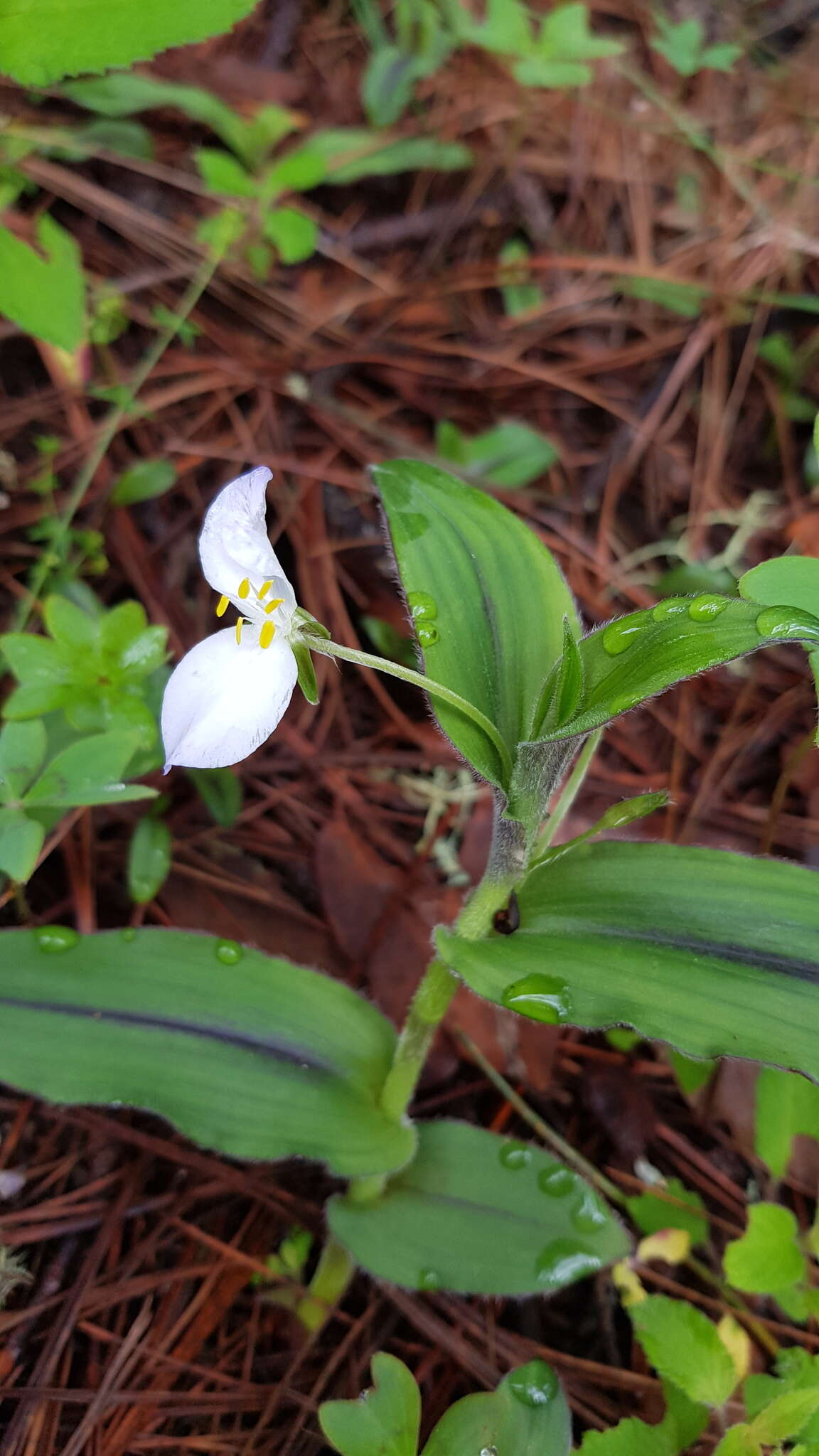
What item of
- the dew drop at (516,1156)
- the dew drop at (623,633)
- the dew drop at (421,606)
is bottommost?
the dew drop at (516,1156)

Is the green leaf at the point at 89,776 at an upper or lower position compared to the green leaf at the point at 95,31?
lower

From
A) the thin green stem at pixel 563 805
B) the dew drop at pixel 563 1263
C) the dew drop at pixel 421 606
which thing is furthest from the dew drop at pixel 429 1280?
the dew drop at pixel 421 606

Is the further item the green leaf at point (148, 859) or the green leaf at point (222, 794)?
the green leaf at point (222, 794)

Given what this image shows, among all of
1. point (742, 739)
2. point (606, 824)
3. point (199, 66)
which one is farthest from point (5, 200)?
point (742, 739)

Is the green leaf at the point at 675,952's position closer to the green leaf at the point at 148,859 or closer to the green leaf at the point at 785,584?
the green leaf at the point at 785,584

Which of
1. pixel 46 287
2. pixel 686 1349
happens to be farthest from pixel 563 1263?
pixel 46 287

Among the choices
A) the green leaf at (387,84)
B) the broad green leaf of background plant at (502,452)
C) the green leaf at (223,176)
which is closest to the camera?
the green leaf at (223,176)

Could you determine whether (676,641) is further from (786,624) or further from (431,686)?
(431,686)

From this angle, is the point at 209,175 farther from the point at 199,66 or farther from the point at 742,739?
the point at 742,739
